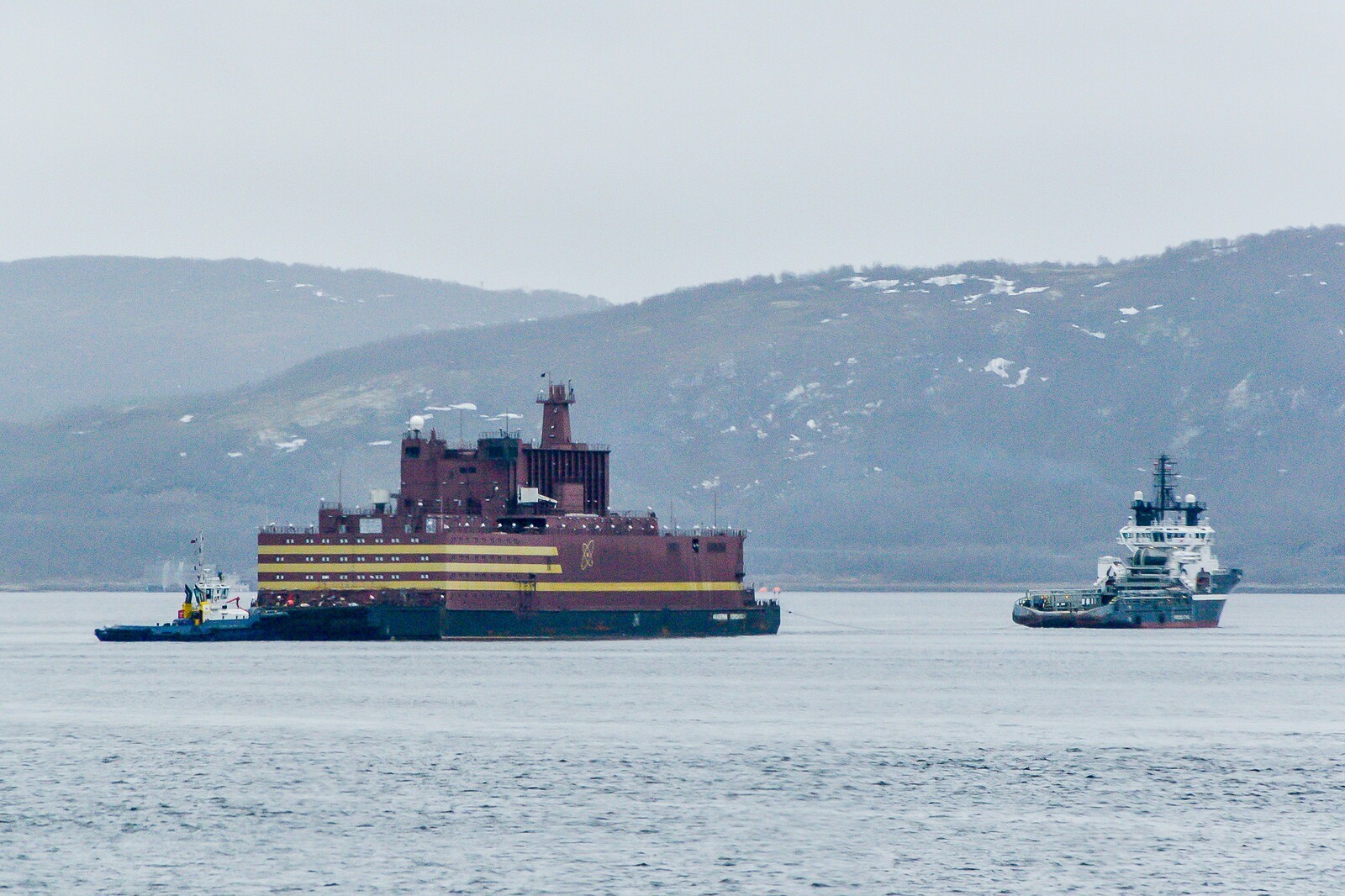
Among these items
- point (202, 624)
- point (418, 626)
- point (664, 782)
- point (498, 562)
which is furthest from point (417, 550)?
point (664, 782)

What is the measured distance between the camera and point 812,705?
109m

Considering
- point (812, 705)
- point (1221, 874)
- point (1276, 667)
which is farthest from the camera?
point (1276, 667)

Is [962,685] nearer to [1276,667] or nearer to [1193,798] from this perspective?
[1276,667]

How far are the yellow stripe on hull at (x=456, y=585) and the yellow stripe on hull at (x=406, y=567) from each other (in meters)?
0.71

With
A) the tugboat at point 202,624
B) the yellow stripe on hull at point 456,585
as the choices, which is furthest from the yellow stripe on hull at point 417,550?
the tugboat at point 202,624

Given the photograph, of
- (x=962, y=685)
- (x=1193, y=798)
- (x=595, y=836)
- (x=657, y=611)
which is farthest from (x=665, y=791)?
(x=657, y=611)

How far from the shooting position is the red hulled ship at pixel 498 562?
6452 inches

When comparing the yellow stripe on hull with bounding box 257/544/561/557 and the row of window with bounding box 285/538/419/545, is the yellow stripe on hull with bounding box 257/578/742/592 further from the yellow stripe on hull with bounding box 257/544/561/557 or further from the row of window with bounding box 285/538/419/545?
the row of window with bounding box 285/538/419/545

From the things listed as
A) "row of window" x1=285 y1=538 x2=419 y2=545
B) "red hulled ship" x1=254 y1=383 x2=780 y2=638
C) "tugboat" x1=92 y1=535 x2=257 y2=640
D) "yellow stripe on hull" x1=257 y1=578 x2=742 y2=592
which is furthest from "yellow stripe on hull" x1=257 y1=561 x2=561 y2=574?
"tugboat" x1=92 y1=535 x2=257 y2=640

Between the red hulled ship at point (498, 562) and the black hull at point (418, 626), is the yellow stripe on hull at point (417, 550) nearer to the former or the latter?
the red hulled ship at point (498, 562)

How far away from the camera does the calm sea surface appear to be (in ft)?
205

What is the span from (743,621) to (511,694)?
70.5m

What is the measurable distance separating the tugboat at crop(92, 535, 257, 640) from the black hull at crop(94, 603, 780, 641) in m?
0.06

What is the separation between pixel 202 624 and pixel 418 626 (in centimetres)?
1780
